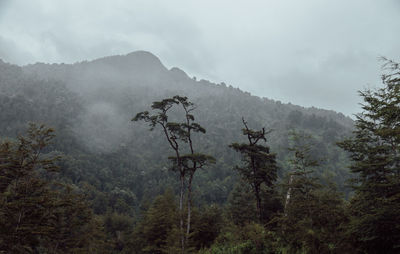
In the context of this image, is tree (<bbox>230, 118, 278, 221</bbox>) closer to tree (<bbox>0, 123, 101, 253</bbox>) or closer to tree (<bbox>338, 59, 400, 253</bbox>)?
tree (<bbox>338, 59, 400, 253</bbox>)

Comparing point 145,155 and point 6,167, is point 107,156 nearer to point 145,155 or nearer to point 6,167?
point 145,155

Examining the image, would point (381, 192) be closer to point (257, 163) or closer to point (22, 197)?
point (257, 163)

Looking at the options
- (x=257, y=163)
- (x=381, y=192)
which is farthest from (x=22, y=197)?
(x=257, y=163)

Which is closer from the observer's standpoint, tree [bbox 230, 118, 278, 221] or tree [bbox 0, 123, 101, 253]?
tree [bbox 0, 123, 101, 253]

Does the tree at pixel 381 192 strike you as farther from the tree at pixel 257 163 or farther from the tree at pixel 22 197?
the tree at pixel 22 197

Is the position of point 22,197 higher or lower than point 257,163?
lower

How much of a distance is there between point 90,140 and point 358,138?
682ft

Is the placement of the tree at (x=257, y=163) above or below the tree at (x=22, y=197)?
above

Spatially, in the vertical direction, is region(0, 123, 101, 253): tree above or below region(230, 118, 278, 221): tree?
below

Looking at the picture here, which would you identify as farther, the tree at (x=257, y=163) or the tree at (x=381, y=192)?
the tree at (x=257, y=163)

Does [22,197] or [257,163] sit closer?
[22,197]

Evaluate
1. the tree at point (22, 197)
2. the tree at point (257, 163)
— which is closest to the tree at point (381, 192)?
the tree at point (257, 163)

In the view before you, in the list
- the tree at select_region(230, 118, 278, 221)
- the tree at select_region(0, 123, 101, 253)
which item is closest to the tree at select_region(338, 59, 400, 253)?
the tree at select_region(230, 118, 278, 221)

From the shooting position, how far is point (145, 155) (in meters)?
197
